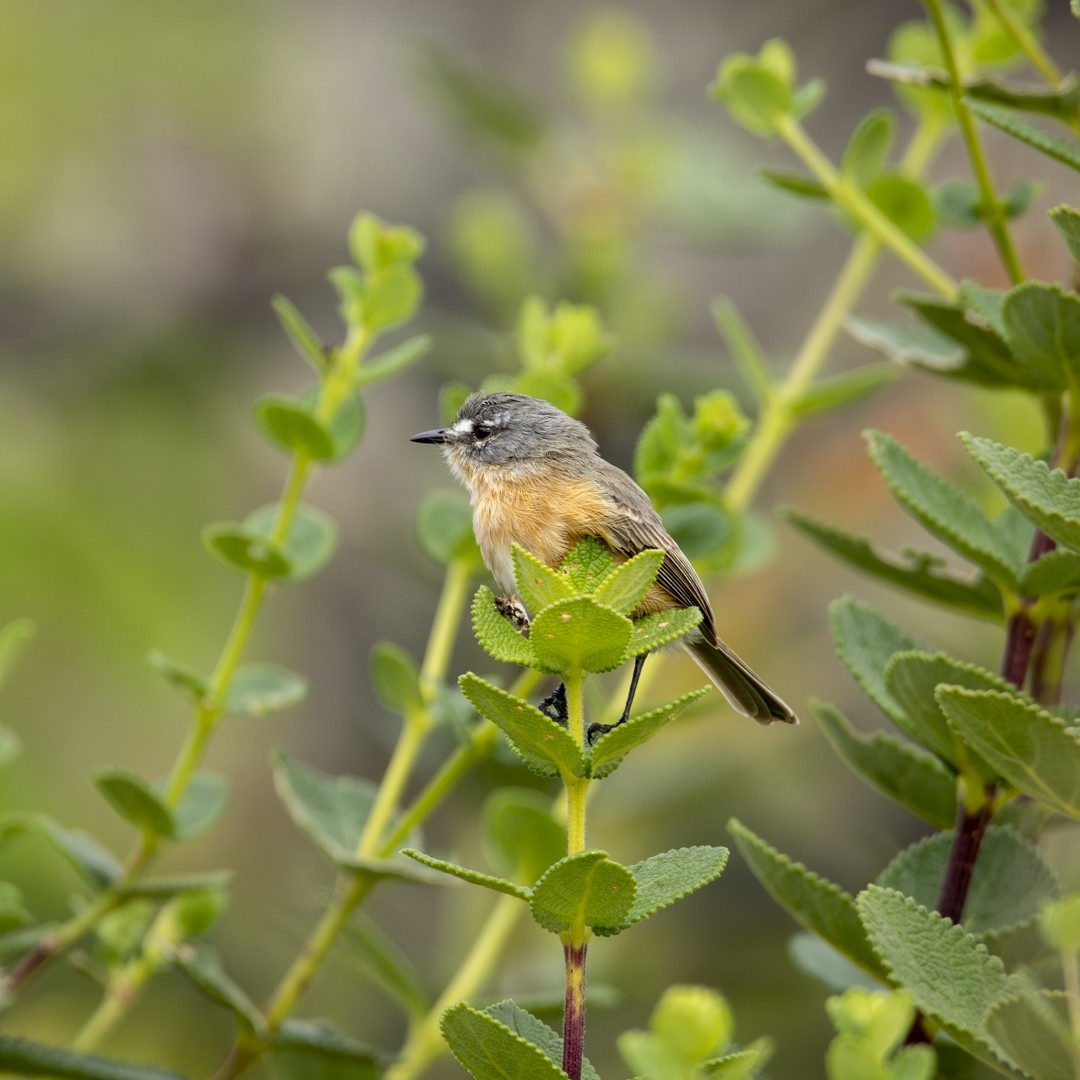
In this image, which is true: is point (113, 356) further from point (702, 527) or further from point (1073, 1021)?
point (1073, 1021)

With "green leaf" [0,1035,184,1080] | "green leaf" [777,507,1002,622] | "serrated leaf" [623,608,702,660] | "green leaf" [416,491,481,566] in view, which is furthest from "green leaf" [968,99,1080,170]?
"green leaf" [0,1035,184,1080]

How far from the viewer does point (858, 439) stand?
4430mm

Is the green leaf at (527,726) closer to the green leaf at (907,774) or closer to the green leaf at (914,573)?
the green leaf at (907,774)

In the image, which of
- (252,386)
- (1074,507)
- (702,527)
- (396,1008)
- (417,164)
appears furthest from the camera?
(417,164)

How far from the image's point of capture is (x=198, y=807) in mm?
2156

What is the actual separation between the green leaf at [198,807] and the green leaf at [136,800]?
4 cm

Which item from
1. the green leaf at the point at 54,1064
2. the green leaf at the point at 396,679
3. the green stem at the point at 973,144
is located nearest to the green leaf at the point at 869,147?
the green stem at the point at 973,144

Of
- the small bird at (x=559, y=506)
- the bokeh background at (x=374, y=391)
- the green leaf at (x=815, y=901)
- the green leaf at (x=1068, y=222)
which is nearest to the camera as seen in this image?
the green leaf at (x=1068, y=222)

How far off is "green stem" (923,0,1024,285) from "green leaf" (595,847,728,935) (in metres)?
0.94

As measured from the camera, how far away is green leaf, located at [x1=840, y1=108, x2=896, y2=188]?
2.21 meters

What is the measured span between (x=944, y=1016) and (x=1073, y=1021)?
0.11m

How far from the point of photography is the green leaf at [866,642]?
165 cm

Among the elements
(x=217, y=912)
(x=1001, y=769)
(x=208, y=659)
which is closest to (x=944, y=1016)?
(x=1001, y=769)

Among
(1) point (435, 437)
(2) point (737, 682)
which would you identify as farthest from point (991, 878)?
(1) point (435, 437)
